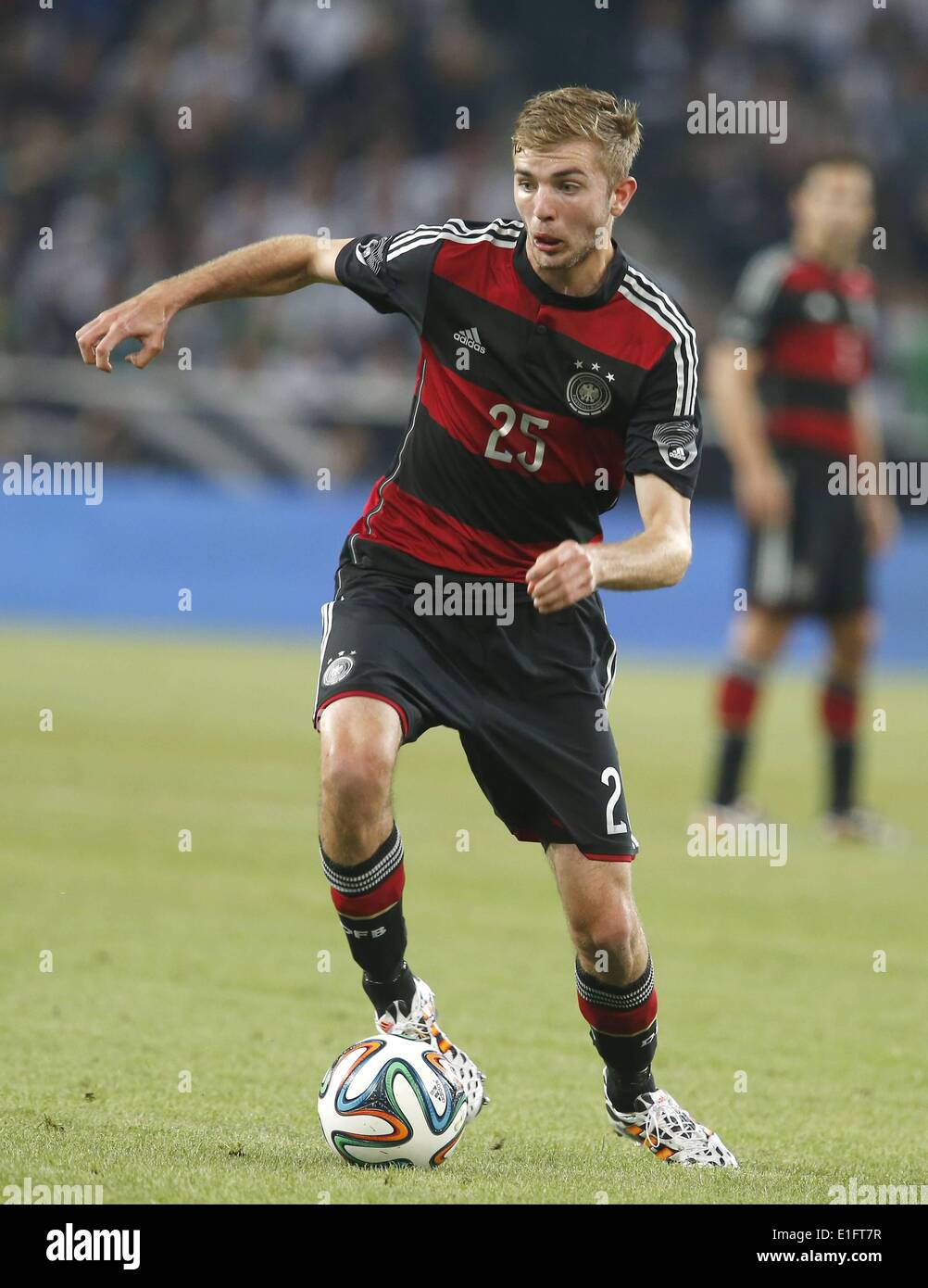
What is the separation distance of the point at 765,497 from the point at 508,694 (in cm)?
510

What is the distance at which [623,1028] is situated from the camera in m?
4.33

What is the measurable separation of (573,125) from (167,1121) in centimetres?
228

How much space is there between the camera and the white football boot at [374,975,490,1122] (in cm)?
426

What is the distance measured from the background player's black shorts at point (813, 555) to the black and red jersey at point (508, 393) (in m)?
4.84

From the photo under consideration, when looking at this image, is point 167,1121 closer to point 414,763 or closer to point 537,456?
point 537,456

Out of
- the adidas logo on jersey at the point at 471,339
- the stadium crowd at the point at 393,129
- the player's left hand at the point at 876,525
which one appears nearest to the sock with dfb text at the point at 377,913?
the adidas logo on jersey at the point at 471,339

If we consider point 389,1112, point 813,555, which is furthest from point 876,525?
point 389,1112

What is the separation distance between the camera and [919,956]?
679 cm

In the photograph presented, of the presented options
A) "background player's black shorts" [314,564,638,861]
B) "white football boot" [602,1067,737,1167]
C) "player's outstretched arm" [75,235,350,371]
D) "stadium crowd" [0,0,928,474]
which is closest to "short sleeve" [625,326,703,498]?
"background player's black shorts" [314,564,638,861]

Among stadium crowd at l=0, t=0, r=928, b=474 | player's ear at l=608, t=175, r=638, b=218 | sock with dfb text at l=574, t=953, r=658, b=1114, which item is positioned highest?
stadium crowd at l=0, t=0, r=928, b=474

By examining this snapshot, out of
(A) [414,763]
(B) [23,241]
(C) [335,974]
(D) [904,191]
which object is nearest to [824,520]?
(A) [414,763]

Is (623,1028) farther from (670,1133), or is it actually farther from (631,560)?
(631,560)

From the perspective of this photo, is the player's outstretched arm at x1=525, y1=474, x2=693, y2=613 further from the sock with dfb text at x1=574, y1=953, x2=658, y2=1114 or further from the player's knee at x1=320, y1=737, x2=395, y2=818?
Answer: the sock with dfb text at x1=574, y1=953, x2=658, y2=1114

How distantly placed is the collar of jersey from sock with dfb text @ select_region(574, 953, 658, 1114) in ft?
4.79
